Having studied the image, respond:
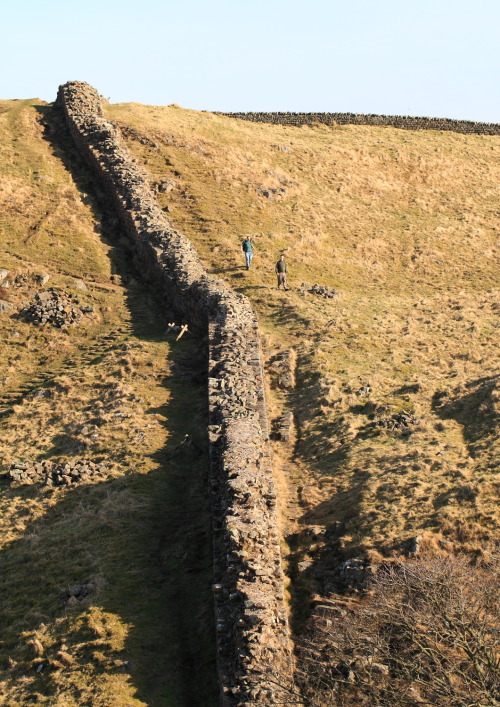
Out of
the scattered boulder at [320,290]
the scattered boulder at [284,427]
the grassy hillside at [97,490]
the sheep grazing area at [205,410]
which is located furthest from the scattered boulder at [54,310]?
the scattered boulder at [284,427]

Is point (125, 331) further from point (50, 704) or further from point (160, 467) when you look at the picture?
point (50, 704)

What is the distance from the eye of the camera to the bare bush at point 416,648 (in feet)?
42.4

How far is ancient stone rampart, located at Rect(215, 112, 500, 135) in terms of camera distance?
69.3 metres

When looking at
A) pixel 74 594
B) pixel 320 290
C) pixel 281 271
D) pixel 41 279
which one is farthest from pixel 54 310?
pixel 74 594

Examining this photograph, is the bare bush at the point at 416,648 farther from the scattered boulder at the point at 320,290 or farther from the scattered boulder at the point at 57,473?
the scattered boulder at the point at 320,290

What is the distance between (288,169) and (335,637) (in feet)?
143

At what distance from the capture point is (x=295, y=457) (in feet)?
82.9

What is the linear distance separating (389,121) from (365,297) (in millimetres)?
36383

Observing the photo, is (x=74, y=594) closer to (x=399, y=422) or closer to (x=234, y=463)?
(x=234, y=463)

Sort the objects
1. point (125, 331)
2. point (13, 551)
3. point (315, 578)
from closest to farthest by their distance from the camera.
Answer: point (315, 578)
point (13, 551)
point (125, 331)

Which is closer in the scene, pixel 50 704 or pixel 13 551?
pixel 50 704

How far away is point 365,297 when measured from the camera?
1566 inches

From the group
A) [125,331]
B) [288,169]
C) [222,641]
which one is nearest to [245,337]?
[125,331]

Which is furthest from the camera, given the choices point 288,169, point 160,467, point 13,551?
point 288,169
